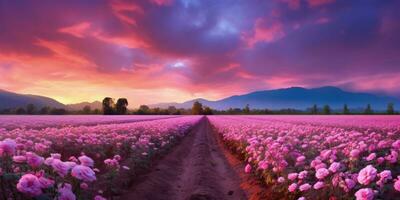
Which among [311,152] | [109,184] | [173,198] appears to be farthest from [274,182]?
[109,184]

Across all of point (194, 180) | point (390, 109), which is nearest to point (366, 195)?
point (194, 180)

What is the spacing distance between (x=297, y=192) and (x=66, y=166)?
497 centimetres

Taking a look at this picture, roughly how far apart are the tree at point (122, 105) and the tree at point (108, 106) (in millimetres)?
2356

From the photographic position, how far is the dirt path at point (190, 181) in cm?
941

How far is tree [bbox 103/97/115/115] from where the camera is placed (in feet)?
340

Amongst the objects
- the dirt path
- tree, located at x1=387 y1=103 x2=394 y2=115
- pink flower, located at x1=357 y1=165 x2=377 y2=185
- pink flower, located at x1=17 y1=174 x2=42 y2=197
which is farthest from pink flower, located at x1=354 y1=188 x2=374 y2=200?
tree, located at x1=387 y1=103 x2=394 y2=115

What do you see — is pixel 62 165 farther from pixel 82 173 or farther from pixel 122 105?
pixel 122 105

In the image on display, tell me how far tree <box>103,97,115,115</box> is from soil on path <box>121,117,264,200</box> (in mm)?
90247

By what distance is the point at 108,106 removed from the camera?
10475 cm

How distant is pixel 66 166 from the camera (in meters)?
3.67

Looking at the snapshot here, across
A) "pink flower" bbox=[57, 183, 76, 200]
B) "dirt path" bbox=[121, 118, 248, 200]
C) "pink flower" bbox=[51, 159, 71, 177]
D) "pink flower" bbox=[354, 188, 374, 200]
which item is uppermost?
"pink flower" bbox=[51, 159, 71, 177]

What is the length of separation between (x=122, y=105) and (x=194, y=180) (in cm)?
10104

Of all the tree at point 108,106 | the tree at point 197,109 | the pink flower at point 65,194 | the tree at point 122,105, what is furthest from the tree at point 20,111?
the pink flower at point 65,194

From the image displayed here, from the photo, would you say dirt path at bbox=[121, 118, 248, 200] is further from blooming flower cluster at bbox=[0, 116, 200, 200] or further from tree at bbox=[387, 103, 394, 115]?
tree at bbox=[387, 103, 394, 115]
